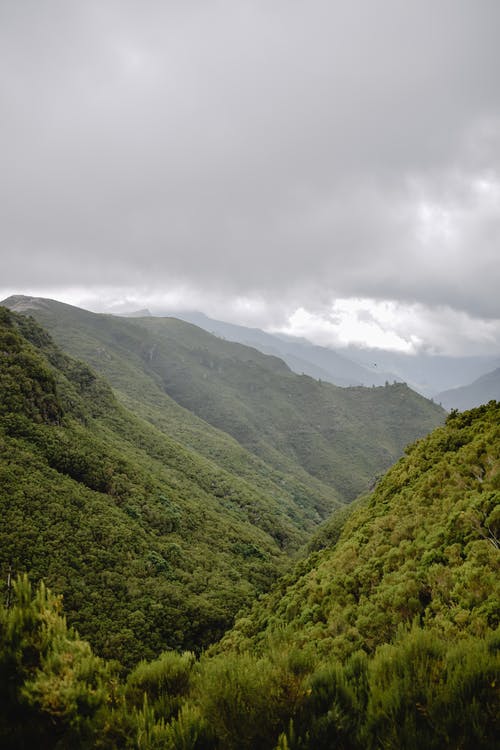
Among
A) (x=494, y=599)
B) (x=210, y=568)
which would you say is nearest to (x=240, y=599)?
(x=210, y=568)

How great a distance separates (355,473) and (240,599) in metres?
160

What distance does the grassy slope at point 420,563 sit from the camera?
11141 mm

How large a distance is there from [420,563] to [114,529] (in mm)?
43283

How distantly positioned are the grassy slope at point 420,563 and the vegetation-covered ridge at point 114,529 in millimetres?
18131

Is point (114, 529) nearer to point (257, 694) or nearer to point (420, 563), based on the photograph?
Result: point (420, 563)

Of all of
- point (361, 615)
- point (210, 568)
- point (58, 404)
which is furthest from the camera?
point (58, 404)

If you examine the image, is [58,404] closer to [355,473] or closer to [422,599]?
[422,599]

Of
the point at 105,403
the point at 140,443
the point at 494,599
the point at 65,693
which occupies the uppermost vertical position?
the point at 494,599

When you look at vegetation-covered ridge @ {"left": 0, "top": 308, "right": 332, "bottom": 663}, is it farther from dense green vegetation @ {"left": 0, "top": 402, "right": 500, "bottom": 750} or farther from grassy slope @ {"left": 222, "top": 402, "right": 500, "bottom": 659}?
dense green vegetation @ {"left": 0, "top": 402, "right": 500, "bottom": 750}

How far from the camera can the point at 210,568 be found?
52.0 m

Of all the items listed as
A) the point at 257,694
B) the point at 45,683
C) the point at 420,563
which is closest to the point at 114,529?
the point at 420,563

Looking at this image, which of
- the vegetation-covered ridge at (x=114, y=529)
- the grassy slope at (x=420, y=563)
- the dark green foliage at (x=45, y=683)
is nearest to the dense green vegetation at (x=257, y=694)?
the dark green foliage at (x=45, y=683)

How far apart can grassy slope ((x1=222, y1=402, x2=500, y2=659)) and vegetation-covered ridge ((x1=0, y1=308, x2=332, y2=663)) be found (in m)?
18.1

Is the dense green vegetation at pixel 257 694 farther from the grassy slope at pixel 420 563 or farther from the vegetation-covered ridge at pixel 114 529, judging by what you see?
the vegetation-covered ridge at pixel 114 529
